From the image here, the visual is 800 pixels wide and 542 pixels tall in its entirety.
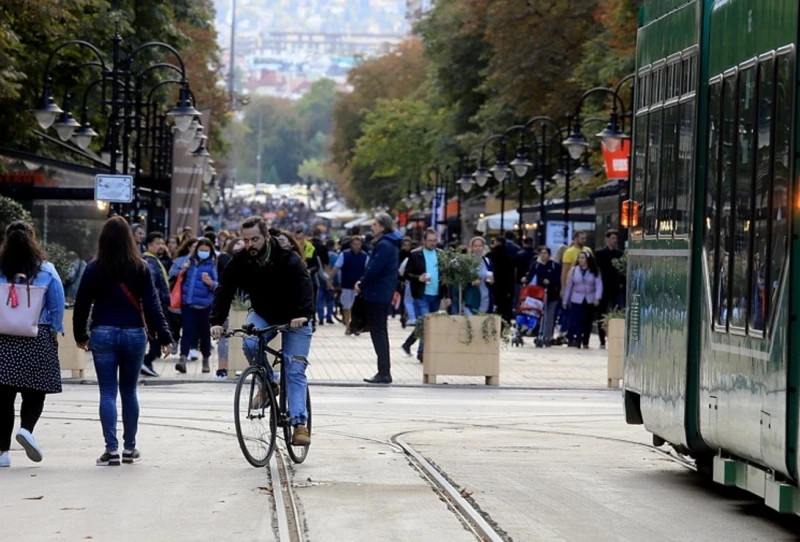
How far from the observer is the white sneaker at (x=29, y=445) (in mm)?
12645

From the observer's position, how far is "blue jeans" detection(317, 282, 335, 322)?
130 feet

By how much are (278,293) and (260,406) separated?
83 cm

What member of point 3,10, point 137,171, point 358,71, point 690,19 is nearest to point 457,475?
point 690,19

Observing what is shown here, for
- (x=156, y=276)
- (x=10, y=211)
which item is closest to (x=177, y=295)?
(x=156, y=276)

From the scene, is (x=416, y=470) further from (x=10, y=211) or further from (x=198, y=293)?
(x=10, y=211)

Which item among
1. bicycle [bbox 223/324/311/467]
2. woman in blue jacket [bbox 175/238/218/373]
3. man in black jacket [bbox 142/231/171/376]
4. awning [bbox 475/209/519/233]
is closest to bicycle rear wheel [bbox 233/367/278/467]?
bicycle [bbox 223/324/311/467]

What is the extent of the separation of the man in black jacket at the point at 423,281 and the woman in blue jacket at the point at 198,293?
9.77ft

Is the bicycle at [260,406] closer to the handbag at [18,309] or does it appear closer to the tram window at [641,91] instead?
the handbag at [18,309]

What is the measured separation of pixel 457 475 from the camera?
12695mm

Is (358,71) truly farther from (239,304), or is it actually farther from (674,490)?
(674,490)

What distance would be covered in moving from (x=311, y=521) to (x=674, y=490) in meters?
2.92

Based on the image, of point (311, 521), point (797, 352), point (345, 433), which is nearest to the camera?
point (797, 352)

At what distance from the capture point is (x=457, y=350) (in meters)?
23.2

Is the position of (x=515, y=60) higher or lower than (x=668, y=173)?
higher
